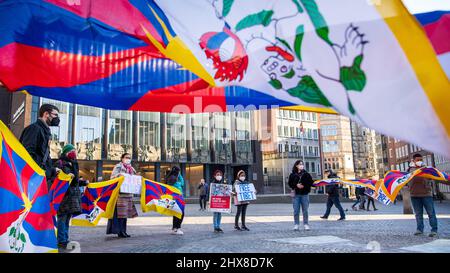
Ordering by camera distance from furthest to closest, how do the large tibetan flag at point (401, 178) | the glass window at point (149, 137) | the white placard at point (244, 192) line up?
the glass window at point (149, 137), the white placard at point (244, 192), the large tibetan flag at point (401, 178)

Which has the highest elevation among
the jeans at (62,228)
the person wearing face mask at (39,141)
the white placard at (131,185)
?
the person wearing face mask at (39,141)

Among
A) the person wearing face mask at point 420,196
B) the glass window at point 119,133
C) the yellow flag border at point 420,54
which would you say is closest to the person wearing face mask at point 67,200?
the yellow flag border at point 420,54

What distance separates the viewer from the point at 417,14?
293 cm

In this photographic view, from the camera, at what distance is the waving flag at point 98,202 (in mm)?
8867

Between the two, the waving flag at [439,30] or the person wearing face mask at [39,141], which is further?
the person wearing face mask at [39,141]

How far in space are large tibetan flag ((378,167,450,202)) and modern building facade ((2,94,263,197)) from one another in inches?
1389

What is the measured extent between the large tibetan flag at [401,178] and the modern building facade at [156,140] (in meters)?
35.3

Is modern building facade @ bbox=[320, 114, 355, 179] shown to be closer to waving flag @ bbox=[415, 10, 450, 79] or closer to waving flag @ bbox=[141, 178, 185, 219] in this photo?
waving flag @ bbox=[141, 178, 185, 219]

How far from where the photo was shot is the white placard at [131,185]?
31.0 feet

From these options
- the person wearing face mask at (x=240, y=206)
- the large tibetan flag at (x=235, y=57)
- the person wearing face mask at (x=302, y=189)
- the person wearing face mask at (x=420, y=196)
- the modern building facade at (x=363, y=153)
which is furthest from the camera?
the modern building facade at (x=363, y=153)

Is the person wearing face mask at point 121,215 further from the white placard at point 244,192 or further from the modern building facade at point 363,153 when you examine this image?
the modern building facade at point 363,153

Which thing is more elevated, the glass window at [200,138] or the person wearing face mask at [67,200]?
the glass window at [200,138]

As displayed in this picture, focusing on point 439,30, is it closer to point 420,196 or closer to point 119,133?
point 420,196

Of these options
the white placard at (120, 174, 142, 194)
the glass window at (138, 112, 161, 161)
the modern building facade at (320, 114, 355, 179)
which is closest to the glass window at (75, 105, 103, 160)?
the glass window at (138, 112, 161, 161)
